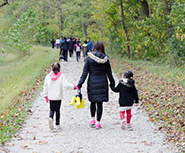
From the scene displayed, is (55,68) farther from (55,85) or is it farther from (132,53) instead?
(132,53)

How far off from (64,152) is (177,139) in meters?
2.35

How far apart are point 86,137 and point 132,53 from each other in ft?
68.6

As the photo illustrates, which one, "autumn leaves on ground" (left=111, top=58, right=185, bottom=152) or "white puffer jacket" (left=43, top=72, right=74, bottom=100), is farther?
"white puffer jacket" (left=43, top=72, right=74, bottom=100)

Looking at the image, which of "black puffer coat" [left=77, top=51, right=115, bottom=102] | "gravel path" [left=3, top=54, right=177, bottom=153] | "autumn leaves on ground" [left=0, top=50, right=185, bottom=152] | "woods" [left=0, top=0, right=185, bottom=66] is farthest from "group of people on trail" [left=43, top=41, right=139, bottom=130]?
"woods" [left=0, top=0, right=185, bottom=66]

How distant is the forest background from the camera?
1009 cm

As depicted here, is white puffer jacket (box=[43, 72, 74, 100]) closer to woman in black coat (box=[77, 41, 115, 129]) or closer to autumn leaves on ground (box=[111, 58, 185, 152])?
woman in black coat (box=[77, 41, 115, 129])

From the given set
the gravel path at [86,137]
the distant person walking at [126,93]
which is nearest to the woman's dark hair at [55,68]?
the gravel path at [86,137]

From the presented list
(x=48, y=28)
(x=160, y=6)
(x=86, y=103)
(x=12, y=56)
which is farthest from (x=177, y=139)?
(x=48, y=28)

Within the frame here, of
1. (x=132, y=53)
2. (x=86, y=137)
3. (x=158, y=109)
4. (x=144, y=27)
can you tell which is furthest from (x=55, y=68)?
(x=132, y=53)

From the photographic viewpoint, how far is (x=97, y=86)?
833 centimetres

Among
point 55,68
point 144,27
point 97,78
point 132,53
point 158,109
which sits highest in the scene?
point 144,27

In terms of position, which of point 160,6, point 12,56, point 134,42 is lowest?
point 12,56

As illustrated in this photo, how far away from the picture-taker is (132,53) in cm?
2823

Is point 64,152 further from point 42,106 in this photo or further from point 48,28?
point 48,28
